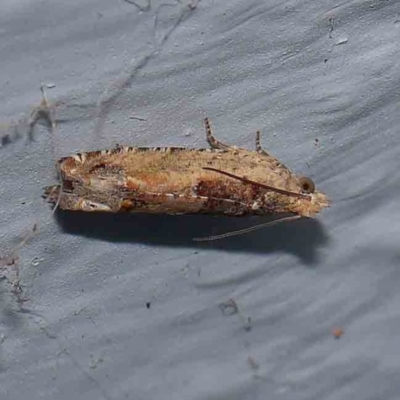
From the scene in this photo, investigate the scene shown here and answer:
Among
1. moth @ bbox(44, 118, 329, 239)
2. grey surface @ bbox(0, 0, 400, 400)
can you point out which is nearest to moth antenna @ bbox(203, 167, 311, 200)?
moth @ bbox(44, 118, 329, 239)

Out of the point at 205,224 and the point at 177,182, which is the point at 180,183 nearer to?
the point at 177,182

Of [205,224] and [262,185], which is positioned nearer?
[262,185]

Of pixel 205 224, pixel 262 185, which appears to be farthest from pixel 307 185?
pixel 205 224

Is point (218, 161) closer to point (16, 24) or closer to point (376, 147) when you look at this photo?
point (376, 147)

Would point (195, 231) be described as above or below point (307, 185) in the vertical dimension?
below

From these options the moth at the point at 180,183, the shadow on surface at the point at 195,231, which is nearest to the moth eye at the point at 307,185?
the moth at the point at 180,183

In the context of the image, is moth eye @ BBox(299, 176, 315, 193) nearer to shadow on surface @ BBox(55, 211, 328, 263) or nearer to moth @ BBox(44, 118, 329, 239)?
moth @ BBox(44, 118, 329, 239)

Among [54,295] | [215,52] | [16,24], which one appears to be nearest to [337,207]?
[215,52]
